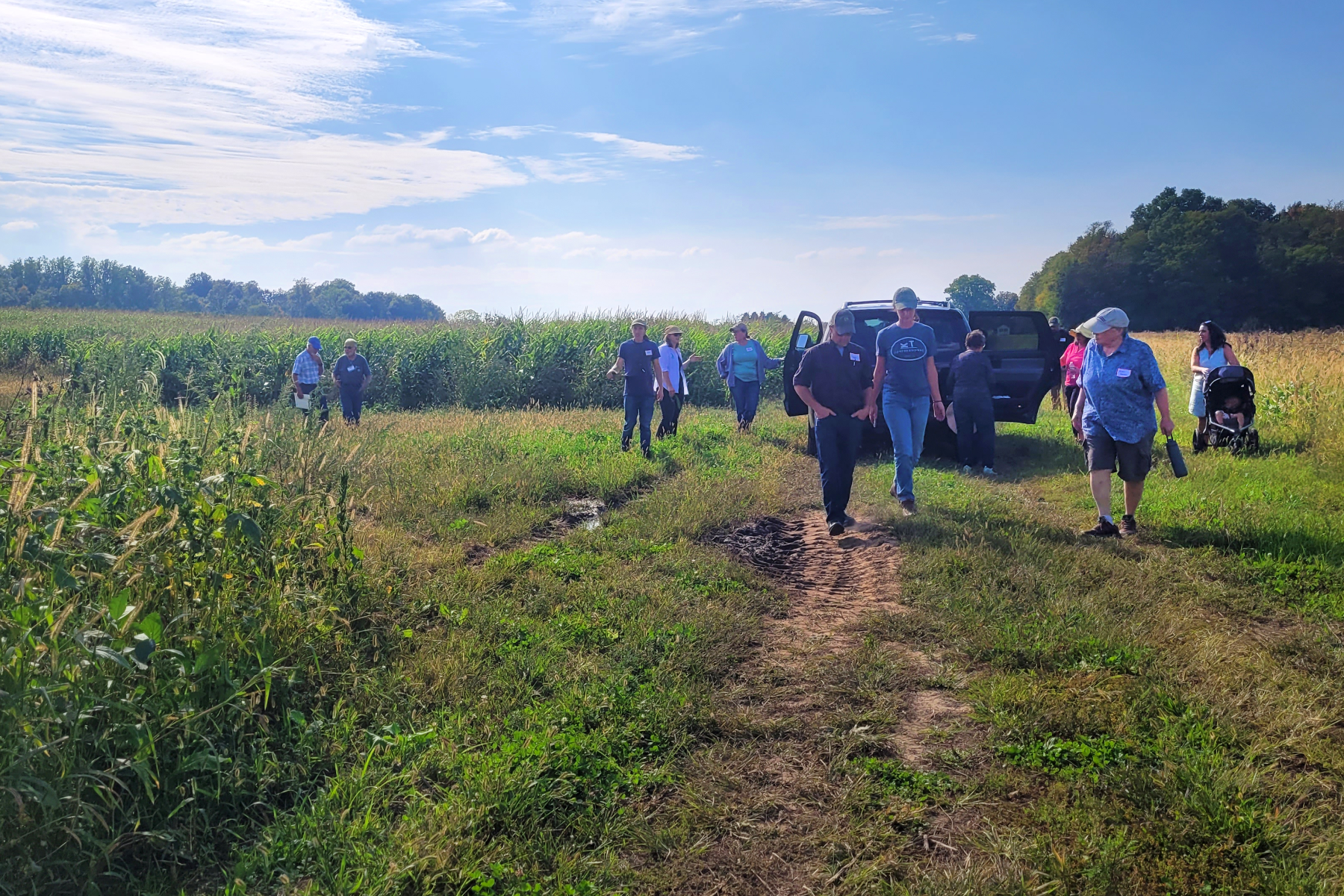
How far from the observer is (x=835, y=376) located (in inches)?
305

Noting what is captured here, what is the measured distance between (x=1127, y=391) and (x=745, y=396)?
8.01 m

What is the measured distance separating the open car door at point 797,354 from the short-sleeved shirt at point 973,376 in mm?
1818

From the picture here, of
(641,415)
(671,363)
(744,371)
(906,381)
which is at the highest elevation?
(671,363)

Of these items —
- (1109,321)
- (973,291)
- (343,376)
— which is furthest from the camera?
(973,291)

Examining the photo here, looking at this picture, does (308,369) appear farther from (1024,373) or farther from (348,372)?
(1024,373)

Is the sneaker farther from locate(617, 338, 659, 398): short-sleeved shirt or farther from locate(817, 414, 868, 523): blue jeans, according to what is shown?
locate(617, 338, 659, 398): short-sleeved shirt

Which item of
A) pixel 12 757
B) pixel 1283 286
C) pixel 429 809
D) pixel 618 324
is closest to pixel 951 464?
pixel 429 809

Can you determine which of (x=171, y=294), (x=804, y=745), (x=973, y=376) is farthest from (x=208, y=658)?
(x=171, y=294)

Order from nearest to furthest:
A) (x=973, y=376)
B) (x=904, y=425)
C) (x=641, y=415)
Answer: (x=904, y=425) → (x=973, y=376) → (x=641, y=415)

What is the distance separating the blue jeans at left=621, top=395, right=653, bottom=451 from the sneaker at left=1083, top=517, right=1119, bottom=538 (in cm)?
600

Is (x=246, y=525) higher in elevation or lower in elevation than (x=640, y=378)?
lower

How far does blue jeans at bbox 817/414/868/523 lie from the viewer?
25.4 ft

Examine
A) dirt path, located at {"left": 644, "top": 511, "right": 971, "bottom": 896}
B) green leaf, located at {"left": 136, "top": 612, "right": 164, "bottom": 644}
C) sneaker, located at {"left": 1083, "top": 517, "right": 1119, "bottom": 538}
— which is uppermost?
green leaf, located at {"left": 136, "top": 612, "right": 164, "bottom": 644}

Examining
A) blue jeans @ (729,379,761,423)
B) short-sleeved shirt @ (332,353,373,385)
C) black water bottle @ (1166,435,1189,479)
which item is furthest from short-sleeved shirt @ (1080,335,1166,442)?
short-sleeved shirt @ (332,353,373,385)
